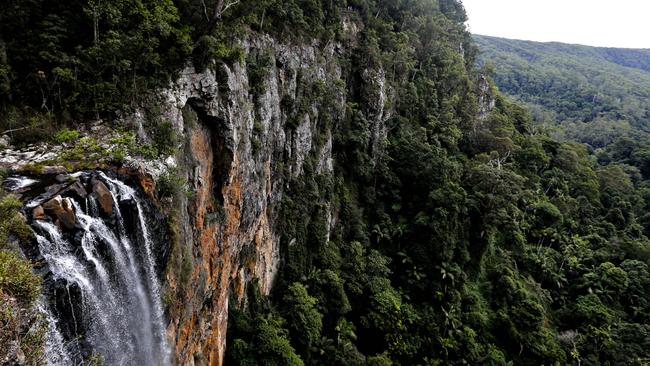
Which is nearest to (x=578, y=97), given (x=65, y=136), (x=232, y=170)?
(x=232, y=170)

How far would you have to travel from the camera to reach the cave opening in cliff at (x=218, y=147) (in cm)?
1559

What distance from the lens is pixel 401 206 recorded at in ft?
118

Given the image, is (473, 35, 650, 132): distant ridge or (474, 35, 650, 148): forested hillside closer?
(474, 35, 650, 148): forested hillside

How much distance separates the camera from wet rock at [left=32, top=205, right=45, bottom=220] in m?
8.11

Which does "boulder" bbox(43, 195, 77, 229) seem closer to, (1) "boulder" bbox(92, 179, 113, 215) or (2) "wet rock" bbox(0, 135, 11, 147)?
(1) "boulder" bbox(92, 179, 113, 215)

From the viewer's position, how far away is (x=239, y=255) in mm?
19875

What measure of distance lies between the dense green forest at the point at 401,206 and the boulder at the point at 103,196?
189cm

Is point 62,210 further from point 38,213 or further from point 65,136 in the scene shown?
point 65,136

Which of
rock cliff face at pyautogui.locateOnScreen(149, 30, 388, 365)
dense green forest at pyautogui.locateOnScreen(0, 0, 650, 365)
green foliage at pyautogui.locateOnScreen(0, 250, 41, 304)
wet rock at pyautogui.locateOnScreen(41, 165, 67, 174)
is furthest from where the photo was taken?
rock cliff face at pyautogui.locateOnScreen(149, 30, 388, 365)

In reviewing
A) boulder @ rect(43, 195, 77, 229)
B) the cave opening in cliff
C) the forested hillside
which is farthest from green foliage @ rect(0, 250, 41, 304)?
the forested hillside

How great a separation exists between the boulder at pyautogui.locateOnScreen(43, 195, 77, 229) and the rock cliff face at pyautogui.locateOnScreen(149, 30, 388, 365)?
3.67 m

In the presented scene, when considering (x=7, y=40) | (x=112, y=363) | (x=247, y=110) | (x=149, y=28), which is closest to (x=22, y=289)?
(x=112, y=363)

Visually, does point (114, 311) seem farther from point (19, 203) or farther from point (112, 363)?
point (19, 203)

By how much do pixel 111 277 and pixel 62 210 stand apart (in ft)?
6.59
